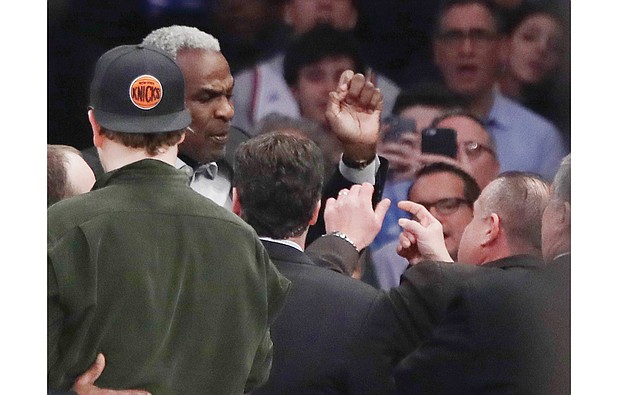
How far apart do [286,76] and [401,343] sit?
97 cm

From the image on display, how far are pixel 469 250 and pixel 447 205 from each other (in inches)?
6.7

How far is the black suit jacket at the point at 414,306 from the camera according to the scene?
3.36m

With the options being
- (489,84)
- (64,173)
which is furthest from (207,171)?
(489,84)

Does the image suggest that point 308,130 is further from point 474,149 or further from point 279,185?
point 474,149

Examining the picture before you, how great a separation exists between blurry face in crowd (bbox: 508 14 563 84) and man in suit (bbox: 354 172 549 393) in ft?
1.15

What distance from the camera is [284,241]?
10.7ft

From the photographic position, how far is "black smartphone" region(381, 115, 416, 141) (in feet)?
11.5

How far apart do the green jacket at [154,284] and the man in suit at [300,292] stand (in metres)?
0.27

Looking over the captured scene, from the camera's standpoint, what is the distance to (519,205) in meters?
3.52

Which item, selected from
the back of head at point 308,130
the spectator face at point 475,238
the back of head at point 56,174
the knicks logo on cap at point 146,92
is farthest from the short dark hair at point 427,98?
the back of head at point 56,174

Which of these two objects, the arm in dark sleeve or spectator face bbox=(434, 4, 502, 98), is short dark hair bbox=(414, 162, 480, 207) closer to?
the arm in dark sleeve

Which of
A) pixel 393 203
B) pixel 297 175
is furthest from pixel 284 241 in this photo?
pixel 393 203

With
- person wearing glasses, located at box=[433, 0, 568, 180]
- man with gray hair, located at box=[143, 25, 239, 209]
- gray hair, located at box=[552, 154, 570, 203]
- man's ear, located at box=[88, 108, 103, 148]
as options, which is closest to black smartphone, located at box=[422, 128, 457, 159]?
person wearing glasses, located at box=[433, 0, 568, 180]
